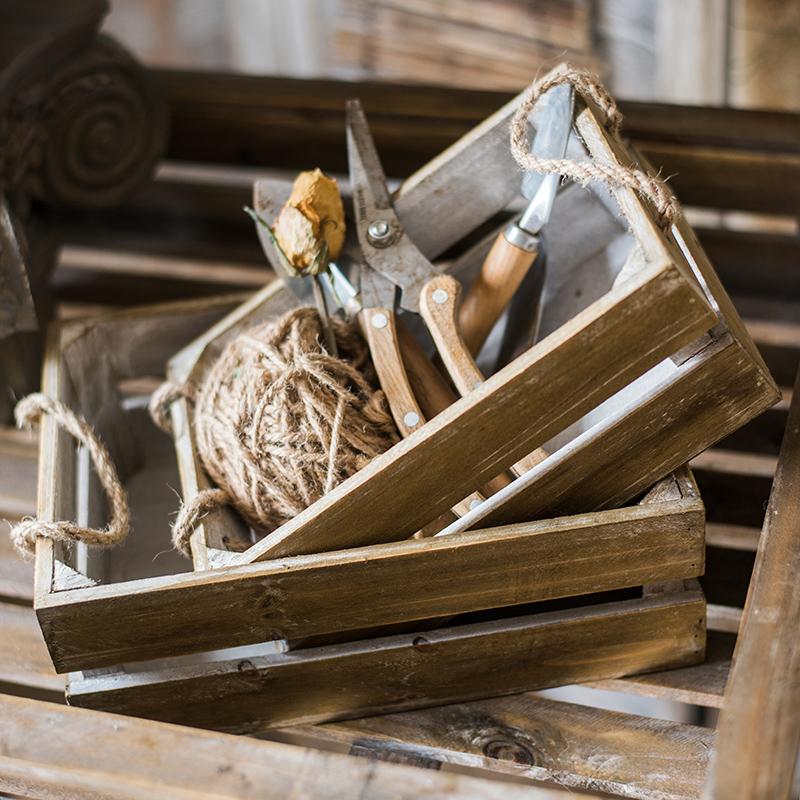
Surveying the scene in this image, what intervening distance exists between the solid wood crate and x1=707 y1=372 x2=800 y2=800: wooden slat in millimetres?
66

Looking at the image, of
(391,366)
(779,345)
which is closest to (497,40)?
(779,345)

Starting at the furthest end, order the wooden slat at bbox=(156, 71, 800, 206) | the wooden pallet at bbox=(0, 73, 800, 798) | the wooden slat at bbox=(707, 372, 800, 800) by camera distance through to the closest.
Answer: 1. the wooden slat at bbox=(156, 71, 800, 206)
2. the wooden pallet at bbox=(0, 73, 800, 798)
3. the wooden slat at bbox=(707, 372, 800, 800)

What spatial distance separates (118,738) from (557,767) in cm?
35

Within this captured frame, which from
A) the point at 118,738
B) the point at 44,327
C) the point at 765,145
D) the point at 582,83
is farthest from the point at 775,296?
the point at 118,738

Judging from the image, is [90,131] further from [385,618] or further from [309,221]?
[385,618]

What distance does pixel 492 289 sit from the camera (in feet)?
3.44

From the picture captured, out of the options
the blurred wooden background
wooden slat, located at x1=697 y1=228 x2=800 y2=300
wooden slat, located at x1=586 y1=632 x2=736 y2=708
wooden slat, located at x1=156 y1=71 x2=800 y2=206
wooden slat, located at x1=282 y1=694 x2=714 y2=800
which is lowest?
wooden slat, located at x1=282 y1=694 x2=714 y2=800

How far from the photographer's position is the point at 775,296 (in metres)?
1.49

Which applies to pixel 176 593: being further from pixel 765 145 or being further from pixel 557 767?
pixel 765 145

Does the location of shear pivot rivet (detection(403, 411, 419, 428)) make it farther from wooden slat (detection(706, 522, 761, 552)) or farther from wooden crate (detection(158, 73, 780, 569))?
wooden slat (detection(706, 522, 761, 552))

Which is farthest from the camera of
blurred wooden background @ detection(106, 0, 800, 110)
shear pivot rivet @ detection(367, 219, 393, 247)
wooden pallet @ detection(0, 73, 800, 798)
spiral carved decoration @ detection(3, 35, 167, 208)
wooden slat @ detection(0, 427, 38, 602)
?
blurred wooden background @ detection(106, 0, 800, 110)

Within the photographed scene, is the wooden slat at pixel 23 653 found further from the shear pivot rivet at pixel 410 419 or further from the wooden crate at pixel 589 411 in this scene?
the shear pivot rivet at pixel 410 419

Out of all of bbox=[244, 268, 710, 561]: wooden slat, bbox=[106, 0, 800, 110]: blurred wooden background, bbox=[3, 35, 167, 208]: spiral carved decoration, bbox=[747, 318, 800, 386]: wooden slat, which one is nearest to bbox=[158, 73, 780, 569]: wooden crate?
bbox=[244, 268, 710, 561]: wooden slat

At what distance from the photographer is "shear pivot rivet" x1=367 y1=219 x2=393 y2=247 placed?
3.42 feet
